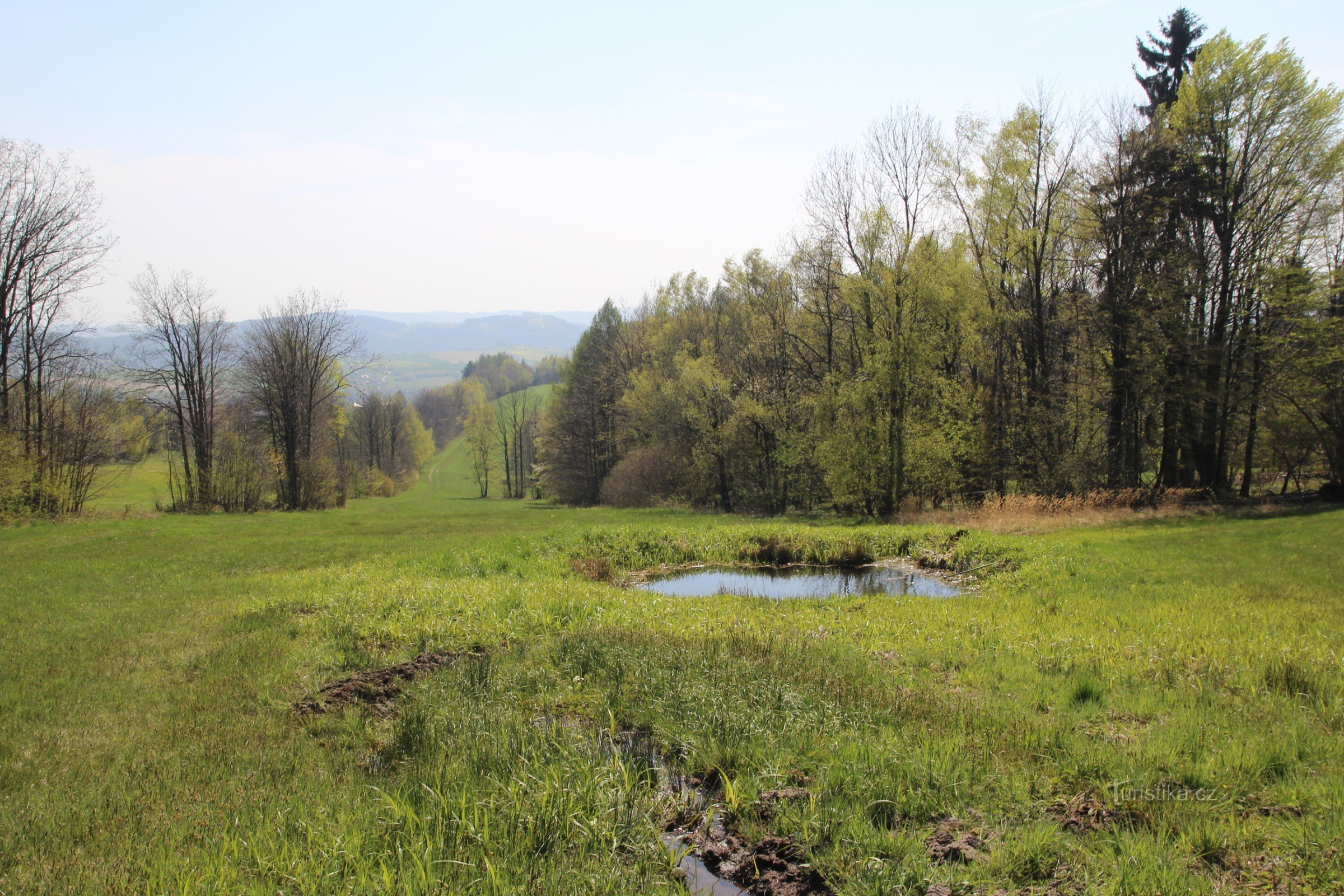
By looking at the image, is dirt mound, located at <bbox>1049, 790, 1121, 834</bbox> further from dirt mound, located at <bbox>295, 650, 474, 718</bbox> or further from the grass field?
dirt mound, located at <bbox>295, 650, 474, 718</bbox>

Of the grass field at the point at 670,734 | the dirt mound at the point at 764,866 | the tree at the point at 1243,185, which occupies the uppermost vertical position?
the tree at the point at 1243,185

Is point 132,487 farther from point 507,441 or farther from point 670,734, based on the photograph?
point 670,734

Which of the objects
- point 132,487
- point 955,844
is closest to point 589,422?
point 132,487

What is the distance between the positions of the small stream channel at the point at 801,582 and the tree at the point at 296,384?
36805 millimetres

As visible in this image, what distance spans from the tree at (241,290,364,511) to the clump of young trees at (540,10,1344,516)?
26.5m

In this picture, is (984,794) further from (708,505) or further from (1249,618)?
(708,505)

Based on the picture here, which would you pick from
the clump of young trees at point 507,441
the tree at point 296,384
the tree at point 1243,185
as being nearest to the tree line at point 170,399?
the tree at point 296,384

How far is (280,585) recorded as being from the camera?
14047 millimetres

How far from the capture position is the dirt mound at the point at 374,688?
281 inches

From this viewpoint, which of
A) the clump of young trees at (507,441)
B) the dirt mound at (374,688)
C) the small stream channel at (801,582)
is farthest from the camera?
the clump of young trees at (507,441)

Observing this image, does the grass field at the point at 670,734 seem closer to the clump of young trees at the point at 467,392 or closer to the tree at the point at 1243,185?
the tree at the point at 1243,185

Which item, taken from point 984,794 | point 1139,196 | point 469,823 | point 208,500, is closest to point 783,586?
point 984,794

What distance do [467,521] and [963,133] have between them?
29.8 metres

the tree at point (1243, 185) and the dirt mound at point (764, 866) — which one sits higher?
the tree at point (1243, 185)
